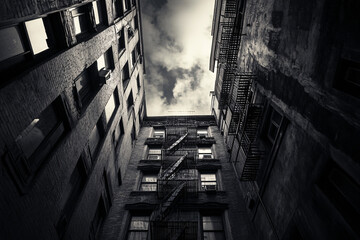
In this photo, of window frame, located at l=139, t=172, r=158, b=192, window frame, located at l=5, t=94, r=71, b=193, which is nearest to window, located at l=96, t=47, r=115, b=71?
window frame, located at l=5, t=94, r=71, b=193

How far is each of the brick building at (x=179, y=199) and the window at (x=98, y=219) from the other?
0.47 m

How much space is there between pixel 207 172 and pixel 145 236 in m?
7.01

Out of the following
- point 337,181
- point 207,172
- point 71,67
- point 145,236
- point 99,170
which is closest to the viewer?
point 337,181

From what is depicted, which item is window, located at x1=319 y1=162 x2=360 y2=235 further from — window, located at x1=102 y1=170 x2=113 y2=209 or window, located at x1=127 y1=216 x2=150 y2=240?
window, located at x1=102 y1=170 x2=113 y2=209

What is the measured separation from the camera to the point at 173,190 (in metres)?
13.3

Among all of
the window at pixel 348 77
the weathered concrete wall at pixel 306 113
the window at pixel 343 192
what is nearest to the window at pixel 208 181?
the weathered concrete wall at pixel 306 113

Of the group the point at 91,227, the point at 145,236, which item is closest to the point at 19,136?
the point at 91,227

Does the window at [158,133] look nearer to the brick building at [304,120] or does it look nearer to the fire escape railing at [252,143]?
the brick building at [304,120]

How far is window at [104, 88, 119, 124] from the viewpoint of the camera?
12710 mm

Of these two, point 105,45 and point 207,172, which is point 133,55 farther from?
point 207,172

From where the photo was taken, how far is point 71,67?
815 cm

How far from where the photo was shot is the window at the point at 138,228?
12023 millimetres

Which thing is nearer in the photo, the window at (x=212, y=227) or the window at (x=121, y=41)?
the window at (x=212, y=227)

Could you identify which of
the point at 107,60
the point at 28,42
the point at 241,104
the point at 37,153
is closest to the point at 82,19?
the point at 107,60
